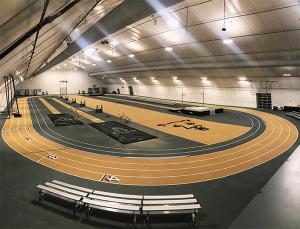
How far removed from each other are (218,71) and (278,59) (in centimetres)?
808

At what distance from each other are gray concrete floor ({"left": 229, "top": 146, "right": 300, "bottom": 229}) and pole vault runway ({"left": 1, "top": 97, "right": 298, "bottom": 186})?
184 cm

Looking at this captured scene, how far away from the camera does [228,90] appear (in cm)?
3300

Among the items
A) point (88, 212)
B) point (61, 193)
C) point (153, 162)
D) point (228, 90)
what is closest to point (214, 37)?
point (228, 90)

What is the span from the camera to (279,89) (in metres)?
27.8

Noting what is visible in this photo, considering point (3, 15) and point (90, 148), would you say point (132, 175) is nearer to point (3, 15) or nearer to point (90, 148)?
point (90, 148)

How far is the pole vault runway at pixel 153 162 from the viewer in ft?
32.8

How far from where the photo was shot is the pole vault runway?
9984mm

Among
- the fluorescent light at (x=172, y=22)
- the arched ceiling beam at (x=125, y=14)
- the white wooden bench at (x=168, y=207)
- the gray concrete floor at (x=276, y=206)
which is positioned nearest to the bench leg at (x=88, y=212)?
the white wooden bench at (x=168, y=207)

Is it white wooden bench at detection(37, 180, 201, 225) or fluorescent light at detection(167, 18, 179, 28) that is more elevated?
fluorescent light at detection(167, 18, 179, 28)

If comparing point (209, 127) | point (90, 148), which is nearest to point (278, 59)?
point (209, 127)

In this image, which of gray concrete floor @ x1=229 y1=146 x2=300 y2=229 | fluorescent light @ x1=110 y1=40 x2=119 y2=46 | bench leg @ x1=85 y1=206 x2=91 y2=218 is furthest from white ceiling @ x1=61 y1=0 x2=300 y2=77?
bench leg @ x1=85 y1=206 x2=91 y2=218

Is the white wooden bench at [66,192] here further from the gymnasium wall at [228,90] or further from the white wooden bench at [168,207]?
the gymnasium wall at [228,90]

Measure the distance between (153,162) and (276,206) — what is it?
6000 millimetres

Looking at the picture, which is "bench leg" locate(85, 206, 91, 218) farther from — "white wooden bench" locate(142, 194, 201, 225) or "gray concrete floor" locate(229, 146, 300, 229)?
"gray concrete floor" locate(229, 146, 300, 229)
